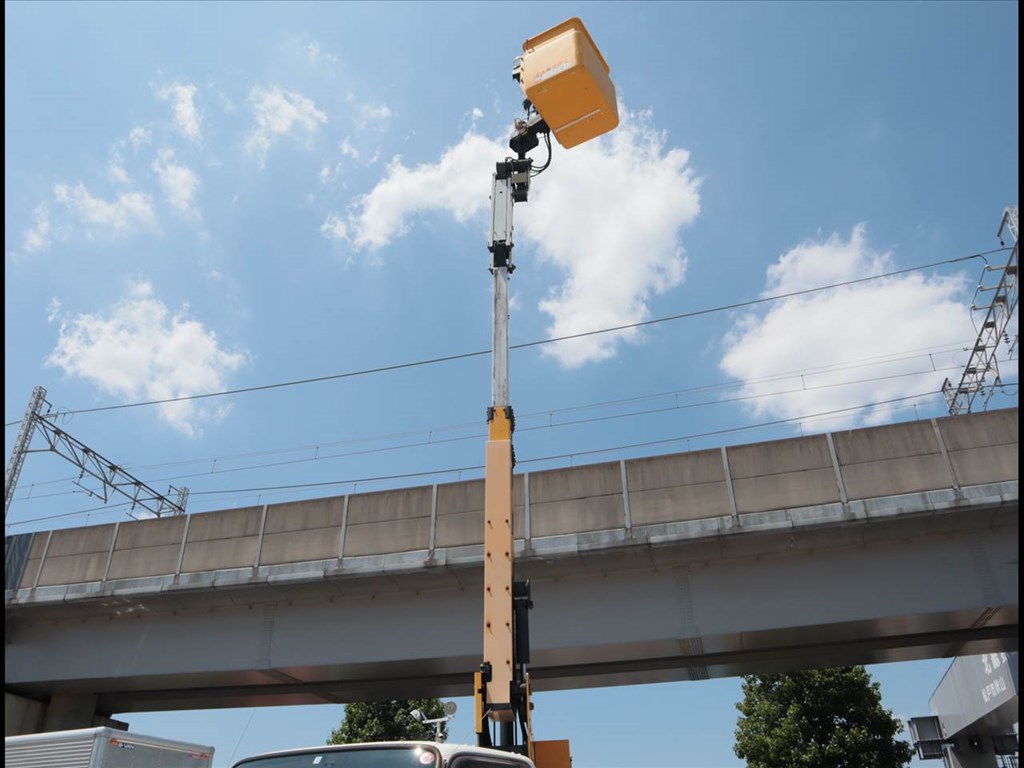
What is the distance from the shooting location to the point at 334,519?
17234mm

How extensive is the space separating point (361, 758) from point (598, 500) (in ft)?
33.9

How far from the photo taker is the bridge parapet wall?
14.6m

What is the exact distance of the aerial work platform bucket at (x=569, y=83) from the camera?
459 inches

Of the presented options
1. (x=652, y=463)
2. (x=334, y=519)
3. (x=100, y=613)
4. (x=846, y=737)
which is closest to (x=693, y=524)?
(x=652, y=463)

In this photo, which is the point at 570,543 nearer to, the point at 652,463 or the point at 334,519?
the point at 652,463

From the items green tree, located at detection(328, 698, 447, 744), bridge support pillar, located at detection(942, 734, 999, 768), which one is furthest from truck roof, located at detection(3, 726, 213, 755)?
bridge support pillar, located at detection(942, 734, 999, 768)

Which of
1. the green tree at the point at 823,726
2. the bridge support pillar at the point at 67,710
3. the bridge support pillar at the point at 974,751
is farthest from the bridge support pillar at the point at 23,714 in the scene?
the bridge support pillar at the point at 974,751

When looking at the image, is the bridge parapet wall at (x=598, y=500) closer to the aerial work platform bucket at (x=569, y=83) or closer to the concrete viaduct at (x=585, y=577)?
the concrete viaduct at (x=585, y=577)

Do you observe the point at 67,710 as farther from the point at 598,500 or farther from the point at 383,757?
the point at 383,757

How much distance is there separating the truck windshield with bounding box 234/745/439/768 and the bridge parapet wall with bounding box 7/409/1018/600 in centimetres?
954

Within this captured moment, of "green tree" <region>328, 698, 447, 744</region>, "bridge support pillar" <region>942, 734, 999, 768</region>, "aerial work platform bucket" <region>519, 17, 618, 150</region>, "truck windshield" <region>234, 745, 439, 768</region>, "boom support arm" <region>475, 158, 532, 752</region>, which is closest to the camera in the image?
"truck windshield" <region>234, 745, 439, 768</region>

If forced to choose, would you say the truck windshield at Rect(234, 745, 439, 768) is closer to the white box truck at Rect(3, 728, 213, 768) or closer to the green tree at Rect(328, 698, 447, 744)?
the white box truck at Rect(3, 728, 213, 768)

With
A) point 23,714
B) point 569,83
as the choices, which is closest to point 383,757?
point 569,83

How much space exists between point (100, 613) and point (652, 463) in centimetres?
1420
